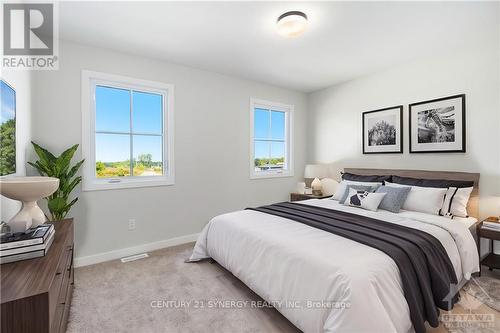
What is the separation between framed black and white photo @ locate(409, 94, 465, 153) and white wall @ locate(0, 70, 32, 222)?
4213 millimetres

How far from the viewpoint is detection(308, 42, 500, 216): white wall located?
2592mm

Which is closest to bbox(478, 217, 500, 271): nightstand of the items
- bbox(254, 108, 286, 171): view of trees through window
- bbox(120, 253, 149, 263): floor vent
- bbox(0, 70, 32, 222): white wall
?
bbox(254, 108, 286, 171): view of trees through window

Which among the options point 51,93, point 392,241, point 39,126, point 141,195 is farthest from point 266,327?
point 51,93

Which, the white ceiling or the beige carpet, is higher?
the white ceiling

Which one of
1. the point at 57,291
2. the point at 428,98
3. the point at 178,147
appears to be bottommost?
the point at 57,291

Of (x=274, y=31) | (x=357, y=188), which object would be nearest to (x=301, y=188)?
(x=357, y=188)

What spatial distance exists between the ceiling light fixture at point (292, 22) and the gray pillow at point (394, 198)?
2.04 metres

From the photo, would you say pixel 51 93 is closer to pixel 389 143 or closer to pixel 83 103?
pixel 83 103

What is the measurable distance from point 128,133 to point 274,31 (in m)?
2.15

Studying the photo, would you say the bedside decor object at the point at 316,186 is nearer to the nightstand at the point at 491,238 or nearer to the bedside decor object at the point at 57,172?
the nightstand at the point at 491,238

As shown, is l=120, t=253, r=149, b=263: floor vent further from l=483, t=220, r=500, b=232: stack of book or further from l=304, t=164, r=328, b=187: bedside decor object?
l=483, t=220, r=500, b=232: stack of book

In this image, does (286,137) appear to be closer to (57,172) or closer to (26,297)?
(57,172)

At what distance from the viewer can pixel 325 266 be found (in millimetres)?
1461

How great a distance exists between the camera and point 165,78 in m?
3.20
